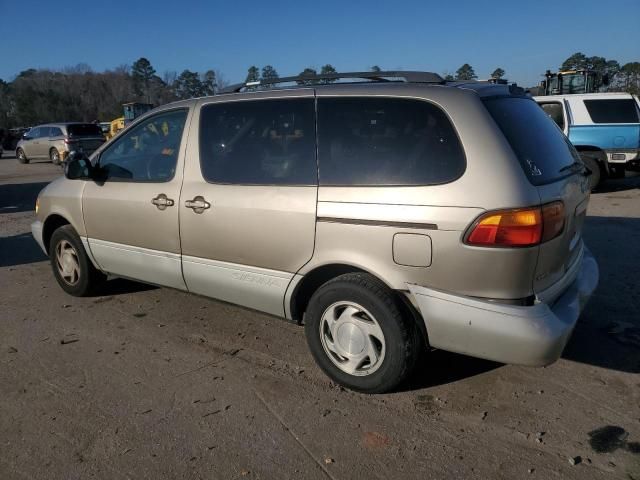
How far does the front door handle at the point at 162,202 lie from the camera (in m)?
3.88

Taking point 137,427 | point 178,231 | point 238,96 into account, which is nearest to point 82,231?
point 178,231

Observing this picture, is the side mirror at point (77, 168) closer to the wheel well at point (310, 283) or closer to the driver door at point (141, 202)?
the driver door at point (141, 202)

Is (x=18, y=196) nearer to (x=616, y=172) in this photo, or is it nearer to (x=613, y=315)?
(x=613, y=315)

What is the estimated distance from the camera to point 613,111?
10898 mm

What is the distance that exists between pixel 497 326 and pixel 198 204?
2179 millimetres

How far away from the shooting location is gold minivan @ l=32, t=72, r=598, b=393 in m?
2.65

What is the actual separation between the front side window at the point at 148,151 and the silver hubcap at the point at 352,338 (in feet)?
5.61

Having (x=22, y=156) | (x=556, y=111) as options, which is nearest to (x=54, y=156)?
(x=22, y=156)

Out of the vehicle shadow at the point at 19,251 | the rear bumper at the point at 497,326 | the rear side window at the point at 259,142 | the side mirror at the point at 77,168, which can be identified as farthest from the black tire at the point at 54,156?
the rear bumper at the point at 497,326

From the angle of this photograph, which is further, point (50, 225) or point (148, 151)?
point (50, 225)

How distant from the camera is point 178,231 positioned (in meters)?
3.87

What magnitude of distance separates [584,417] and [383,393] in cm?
112

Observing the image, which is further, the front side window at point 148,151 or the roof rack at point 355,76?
the front side window at point 148,151

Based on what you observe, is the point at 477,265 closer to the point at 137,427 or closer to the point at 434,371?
the point at 434,371
